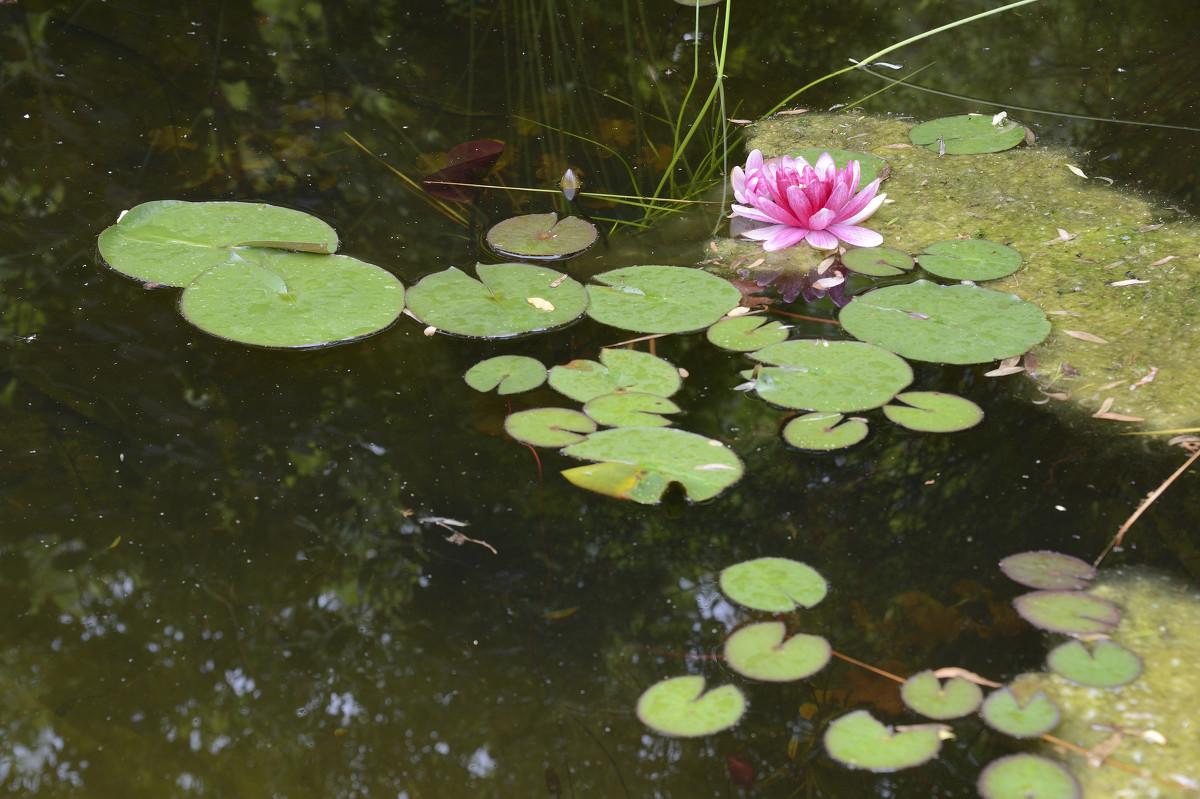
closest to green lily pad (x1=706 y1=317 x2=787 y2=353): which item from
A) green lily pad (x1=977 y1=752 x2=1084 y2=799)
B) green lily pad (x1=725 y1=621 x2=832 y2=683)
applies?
green lily pad (x1=725 y1=621 x2=832 y2=683)

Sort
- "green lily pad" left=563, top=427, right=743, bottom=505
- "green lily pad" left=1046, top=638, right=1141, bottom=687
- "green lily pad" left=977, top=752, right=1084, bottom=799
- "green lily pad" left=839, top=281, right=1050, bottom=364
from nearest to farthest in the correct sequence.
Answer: "green lily pad" left=977, top=752, right=1084, bottom=799
"green lily pad" left=1046, top=638, right=1141, bottom=687
"green lily pad" left=563, top=427, right=743, bottom=505
"green lily pad" left=839, top=281, right=1050, bottom=364

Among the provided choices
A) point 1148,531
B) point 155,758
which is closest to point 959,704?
point 1148,531

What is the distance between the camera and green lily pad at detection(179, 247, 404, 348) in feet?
5.55

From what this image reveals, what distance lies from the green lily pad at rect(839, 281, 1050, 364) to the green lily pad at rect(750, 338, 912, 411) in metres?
0.06

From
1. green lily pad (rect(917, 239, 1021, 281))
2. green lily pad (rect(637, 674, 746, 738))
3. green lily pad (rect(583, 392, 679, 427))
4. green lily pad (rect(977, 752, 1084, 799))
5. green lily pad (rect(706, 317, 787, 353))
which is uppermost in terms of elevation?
green lily pad (rect(917, 239, 1021, 281))

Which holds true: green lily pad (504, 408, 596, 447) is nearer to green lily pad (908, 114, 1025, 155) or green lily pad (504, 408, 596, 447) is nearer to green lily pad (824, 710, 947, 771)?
green lily pad (824, 710, 947, 771)

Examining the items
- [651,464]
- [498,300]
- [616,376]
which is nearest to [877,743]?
[651,464]

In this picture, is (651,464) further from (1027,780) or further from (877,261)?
(877,261)

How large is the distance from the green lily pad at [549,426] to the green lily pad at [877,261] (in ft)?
2.55

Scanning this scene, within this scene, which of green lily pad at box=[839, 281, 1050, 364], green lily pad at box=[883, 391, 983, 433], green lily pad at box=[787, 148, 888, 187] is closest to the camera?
green lily pad at box=[883, 391, 983, 433]

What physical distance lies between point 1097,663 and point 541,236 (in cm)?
134

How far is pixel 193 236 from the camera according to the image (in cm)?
192

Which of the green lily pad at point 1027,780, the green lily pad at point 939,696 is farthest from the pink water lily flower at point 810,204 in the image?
the green lily pad at point 1027,780

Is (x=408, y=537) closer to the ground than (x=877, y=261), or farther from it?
closer to the ground
